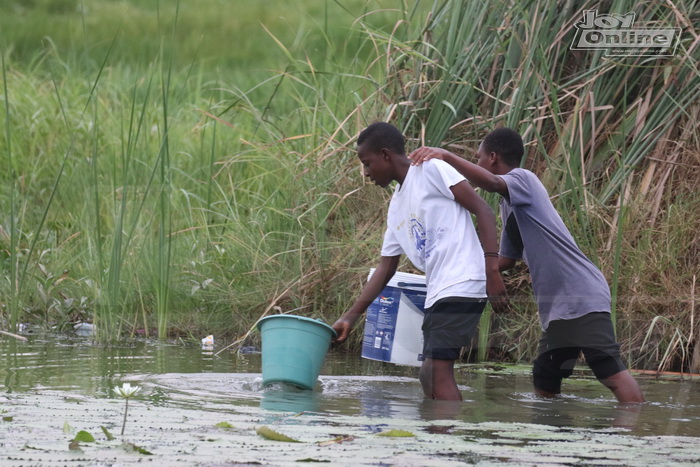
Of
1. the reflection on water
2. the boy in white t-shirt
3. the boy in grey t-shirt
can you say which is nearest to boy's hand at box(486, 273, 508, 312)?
the boy in white t-shirt

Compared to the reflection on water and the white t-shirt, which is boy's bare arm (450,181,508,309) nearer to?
the white t-shirt

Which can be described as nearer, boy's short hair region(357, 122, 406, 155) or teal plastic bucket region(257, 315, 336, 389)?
teal plastic bucket region(257, 315, 336, 389)

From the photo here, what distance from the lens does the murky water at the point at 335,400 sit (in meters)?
2.93

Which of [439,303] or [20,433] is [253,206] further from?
[20,433]

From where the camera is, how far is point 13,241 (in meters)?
5.30

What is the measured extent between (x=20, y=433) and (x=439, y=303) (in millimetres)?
1940

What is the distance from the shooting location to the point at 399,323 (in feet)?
14.7

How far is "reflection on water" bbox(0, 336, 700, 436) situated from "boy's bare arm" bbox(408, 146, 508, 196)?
922mm

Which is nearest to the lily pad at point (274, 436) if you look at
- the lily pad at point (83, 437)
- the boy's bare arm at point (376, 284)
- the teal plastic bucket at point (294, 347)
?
the lily pad at point (83, 437)

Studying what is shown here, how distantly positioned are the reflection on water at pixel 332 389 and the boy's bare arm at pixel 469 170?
92 cm

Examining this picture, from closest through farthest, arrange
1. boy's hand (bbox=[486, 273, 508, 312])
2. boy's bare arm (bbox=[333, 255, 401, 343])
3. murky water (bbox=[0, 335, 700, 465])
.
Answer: murky water (bbox=[0, 335, 700, 465])
boy's hand (bbox=[486, 273, 508, 312])
boy's bare arm (bbox=[333, 255, 401, 343])

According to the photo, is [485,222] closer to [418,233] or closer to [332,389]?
[418,233]

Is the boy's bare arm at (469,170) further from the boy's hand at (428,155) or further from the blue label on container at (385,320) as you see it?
the blue label on container at (385,320)

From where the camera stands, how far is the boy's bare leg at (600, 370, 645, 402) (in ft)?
13.6
